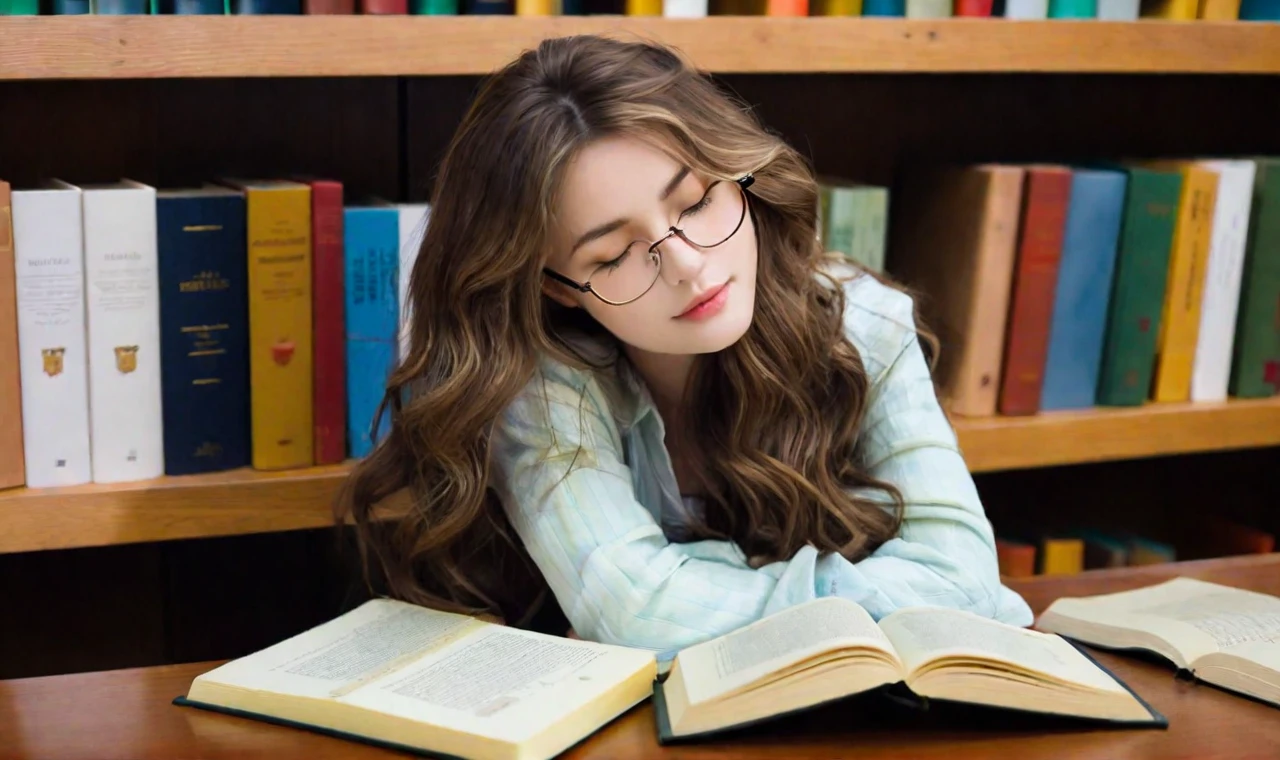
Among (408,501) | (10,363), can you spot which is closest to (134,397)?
(10,363)

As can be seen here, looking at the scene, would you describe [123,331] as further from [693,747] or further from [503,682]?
[693,747]

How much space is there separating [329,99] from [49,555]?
60 cm

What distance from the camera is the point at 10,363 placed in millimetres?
1191

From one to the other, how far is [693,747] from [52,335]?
70 cm

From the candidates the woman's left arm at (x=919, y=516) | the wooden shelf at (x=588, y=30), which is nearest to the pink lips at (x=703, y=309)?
the woman's left arm at (x=919, y=516)

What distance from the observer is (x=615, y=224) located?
1.03 m

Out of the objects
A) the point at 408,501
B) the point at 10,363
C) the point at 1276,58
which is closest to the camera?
the point at 10,363

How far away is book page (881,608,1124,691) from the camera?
0.90 meters

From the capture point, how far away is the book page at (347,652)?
96 cm

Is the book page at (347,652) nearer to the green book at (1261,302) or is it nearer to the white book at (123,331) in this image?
the white book at (123,331)

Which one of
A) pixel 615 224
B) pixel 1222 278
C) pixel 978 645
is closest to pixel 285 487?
pixel 615 224

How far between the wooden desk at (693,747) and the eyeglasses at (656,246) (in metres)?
0.32

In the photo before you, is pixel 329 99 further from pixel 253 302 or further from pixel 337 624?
pixel 337 624

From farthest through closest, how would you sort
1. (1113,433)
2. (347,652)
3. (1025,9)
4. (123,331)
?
(1113,433) < (1025,9) < (123,331) < (347,652)
